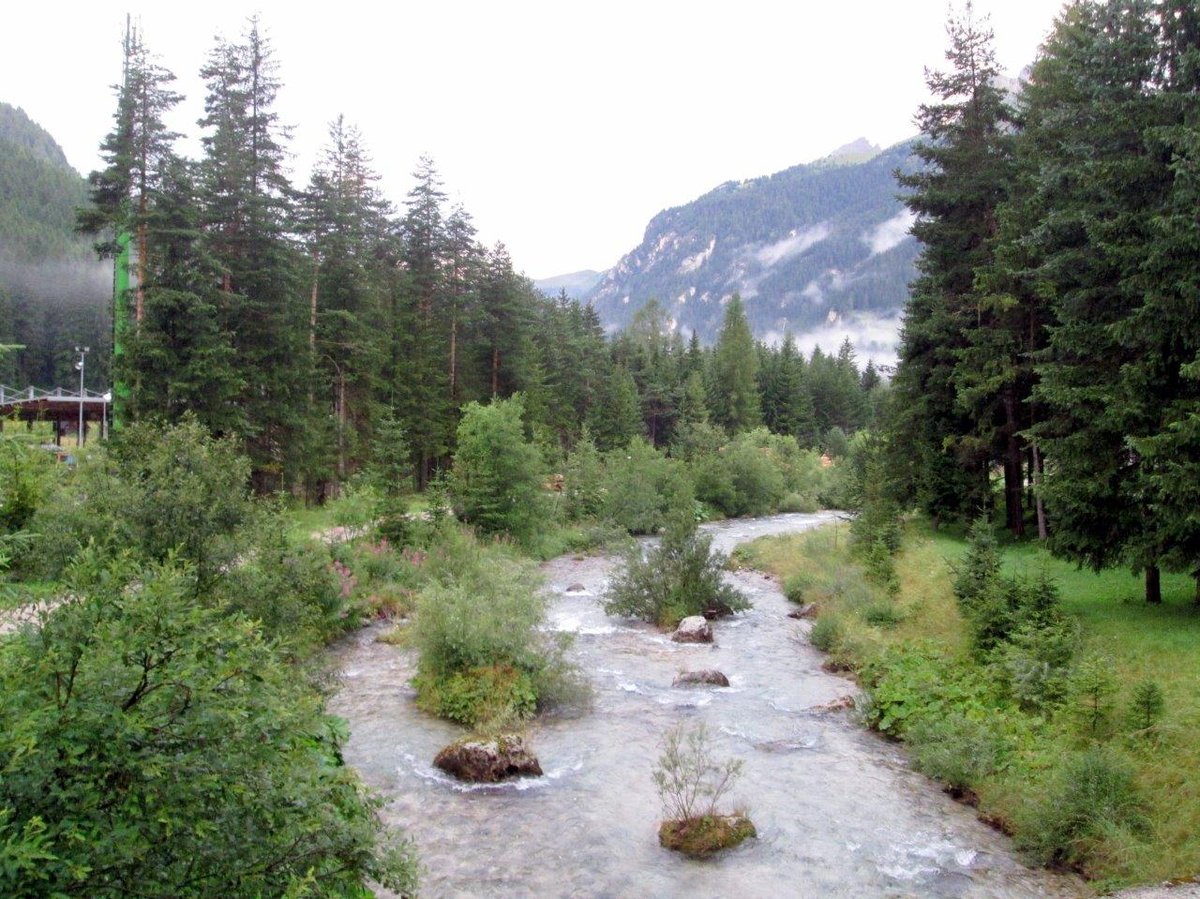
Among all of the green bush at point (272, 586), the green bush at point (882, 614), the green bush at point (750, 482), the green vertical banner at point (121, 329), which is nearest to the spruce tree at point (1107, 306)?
the green bush at point (882, 614)

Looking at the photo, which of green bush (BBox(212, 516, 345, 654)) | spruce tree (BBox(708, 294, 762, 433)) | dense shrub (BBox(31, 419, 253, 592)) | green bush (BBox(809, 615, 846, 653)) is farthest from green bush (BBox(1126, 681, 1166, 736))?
spruce tree (BBox(708, 294, 762, 433))

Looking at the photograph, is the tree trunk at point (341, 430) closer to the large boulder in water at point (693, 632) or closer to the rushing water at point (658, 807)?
the rushing water at point (658, 807)

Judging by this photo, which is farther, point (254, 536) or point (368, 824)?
point (254, 536)

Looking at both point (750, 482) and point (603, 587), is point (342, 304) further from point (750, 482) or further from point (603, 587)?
point (750, 482)

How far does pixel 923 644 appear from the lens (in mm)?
16109

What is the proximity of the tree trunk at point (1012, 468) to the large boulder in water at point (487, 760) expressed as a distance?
17.3m

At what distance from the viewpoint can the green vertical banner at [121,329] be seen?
26.1m

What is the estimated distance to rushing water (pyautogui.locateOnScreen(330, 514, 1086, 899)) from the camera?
349 inches

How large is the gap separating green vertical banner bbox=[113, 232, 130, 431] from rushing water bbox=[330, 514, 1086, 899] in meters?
14.8

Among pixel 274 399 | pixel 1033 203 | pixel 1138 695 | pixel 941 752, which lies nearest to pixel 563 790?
pixel 941 752

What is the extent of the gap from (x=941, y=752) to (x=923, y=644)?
190 inches

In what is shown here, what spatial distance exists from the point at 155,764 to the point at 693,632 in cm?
1644

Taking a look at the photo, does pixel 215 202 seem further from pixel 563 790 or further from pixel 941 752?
pixel 941 752

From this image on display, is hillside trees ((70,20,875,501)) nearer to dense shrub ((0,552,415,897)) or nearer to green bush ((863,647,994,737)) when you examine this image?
green bush ((863,647,994,737))
